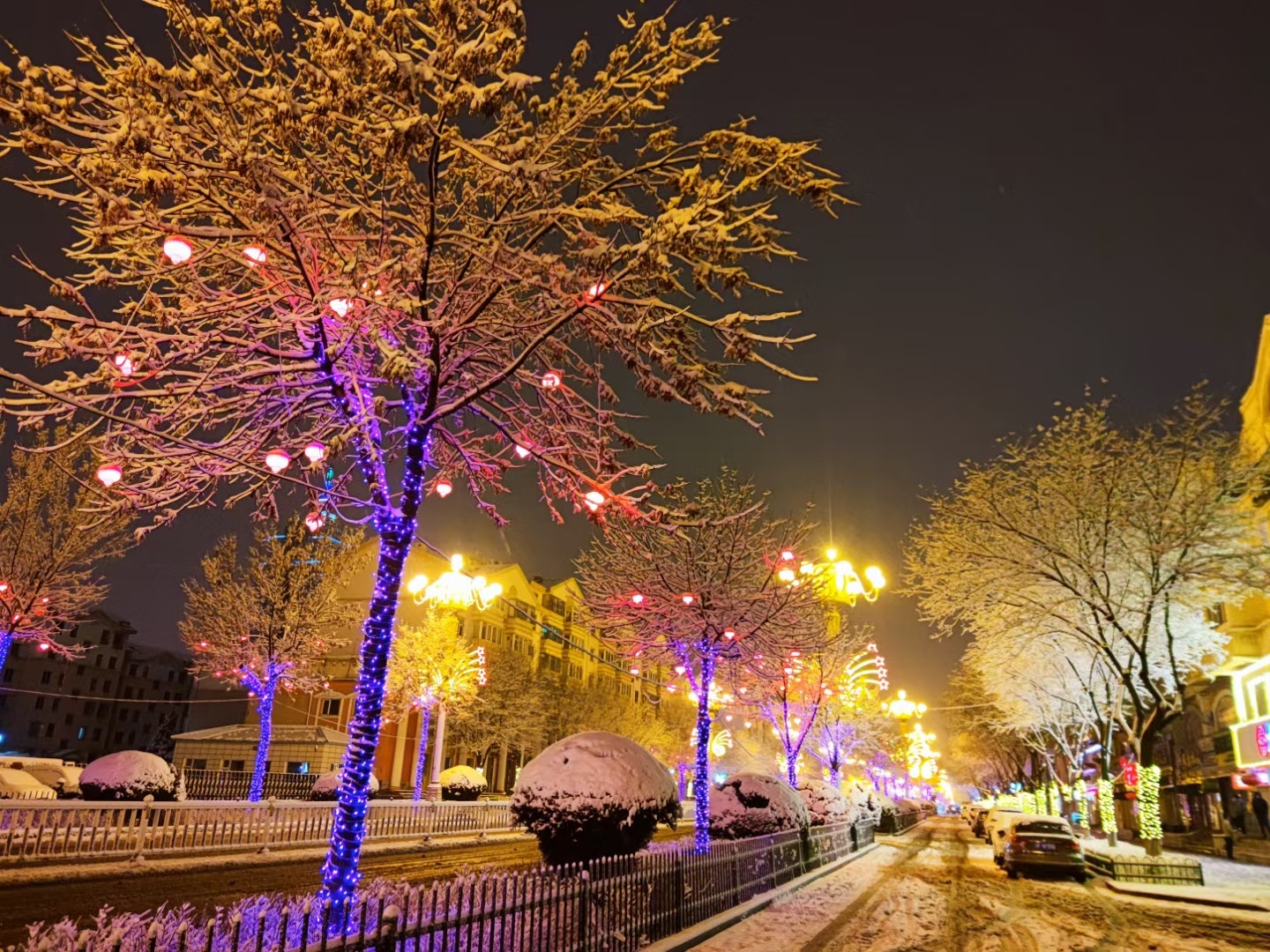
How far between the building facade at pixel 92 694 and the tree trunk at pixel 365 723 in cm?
7419

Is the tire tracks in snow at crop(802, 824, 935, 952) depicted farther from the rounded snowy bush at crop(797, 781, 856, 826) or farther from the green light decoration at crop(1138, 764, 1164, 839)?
the green light decoration at crop(1138, 764, 1164, 839)

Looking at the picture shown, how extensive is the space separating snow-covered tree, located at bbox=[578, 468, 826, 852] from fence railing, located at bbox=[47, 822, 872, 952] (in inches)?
236

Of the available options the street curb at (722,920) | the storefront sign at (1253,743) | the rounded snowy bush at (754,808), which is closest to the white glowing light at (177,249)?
the street curb at (722,920)

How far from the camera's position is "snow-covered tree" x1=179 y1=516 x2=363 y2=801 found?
29953 millimetres

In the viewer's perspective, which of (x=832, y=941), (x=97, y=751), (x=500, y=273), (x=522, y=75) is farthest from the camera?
(x=97, y=751)

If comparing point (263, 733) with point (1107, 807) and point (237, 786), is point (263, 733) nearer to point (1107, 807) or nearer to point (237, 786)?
point (237, 786)

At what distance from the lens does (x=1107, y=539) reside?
21.2 m

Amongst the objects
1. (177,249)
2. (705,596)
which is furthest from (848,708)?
(177,249)

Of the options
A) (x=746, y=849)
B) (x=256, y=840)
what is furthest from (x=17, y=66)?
(x=256, y=840)

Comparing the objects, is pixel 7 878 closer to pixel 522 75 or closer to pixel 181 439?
pixel 181 439

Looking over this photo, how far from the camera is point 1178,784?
1751 inches

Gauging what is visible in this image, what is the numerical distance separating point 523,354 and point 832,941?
31.6 ft

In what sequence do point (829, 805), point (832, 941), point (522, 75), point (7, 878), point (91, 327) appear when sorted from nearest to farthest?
point (522, 75), point (91, 327), point (832, 941), point (7, 878), point (829, 805)

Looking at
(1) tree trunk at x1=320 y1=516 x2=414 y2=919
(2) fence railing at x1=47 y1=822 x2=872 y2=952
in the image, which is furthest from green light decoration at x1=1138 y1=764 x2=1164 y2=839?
(1) tree trunk at x1=320 y1=516 x2=414 y2=919
